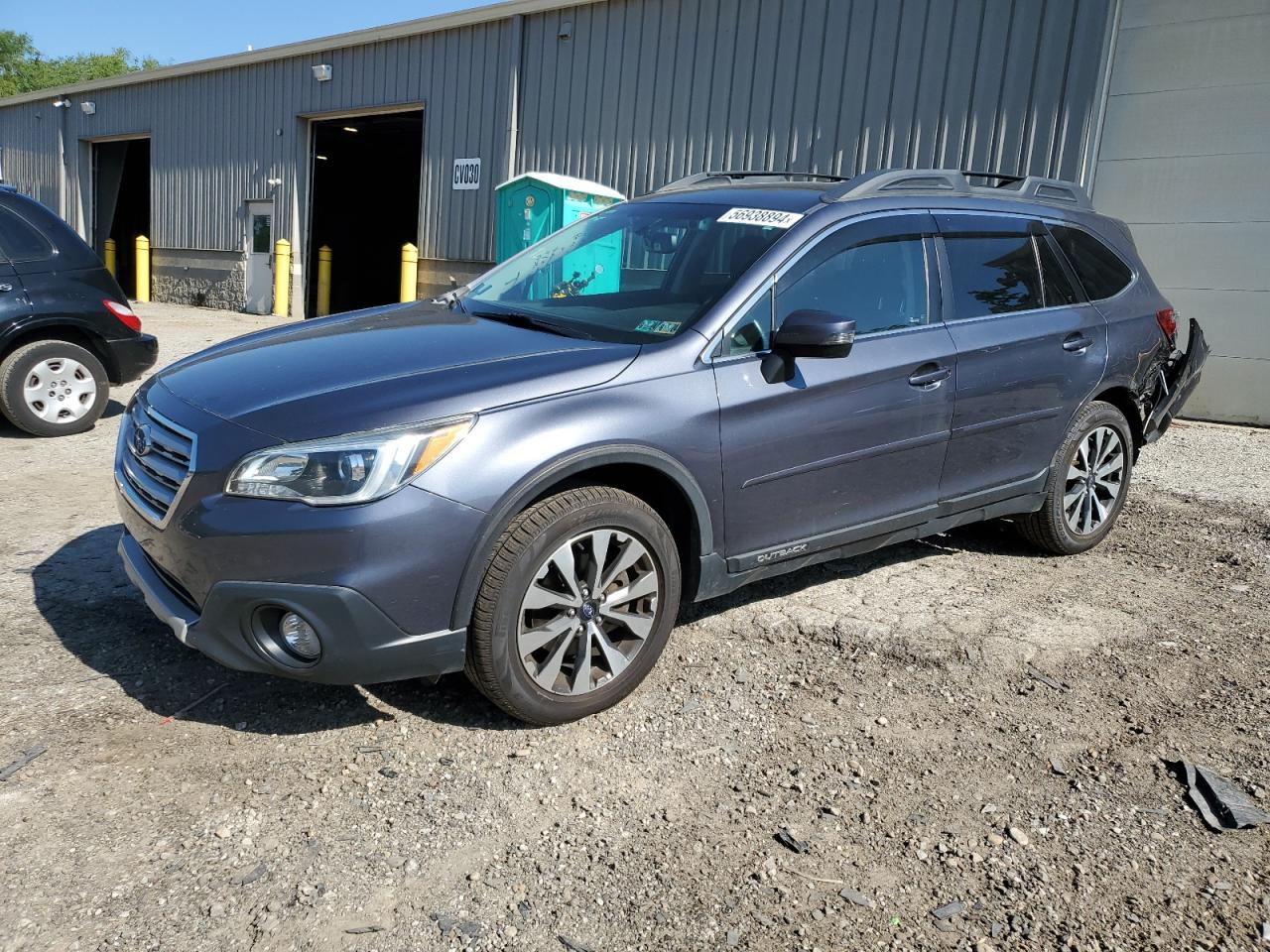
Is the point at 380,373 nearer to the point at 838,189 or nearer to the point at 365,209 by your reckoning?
the point at 838,189

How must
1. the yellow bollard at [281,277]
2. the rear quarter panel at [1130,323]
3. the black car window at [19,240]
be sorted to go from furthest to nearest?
the yellow bollard at [281,277]
the black car window at [19,240]
the rear quarter panel at [1130,323]

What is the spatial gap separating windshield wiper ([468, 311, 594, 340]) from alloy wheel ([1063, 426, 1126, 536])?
2688 millimetres

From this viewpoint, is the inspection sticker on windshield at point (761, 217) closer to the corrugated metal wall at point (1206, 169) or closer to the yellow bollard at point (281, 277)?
the corrugated metal wall at point (1206, 169)

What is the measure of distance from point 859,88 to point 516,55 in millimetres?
5565

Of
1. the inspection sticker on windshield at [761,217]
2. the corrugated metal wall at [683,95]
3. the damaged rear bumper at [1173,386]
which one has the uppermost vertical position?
the corrugated metal wall at [683,95]

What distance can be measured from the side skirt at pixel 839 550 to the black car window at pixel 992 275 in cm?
88

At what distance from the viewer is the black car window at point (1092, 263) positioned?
4910 mm

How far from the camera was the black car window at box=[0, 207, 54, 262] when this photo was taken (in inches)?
262

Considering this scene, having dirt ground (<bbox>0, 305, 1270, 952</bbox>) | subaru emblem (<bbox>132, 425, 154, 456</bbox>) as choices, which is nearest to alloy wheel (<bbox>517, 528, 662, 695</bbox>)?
dirt ground (<bbox>0, 305, 1270, 952</bbox>)

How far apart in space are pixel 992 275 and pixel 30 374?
20.1 ft

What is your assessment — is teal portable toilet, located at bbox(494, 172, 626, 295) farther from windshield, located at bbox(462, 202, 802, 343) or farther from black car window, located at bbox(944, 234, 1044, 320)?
black car window, located at bbox(944, 234, 1044, 320)

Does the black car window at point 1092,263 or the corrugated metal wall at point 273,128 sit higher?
the corrugated metal wall at point 273,128

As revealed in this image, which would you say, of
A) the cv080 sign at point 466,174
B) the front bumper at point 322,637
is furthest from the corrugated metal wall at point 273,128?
the front bumper at point 322,637

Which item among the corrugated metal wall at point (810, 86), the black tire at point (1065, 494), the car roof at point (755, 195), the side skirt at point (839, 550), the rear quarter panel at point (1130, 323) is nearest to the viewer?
the side skirt at point (839, 550)
